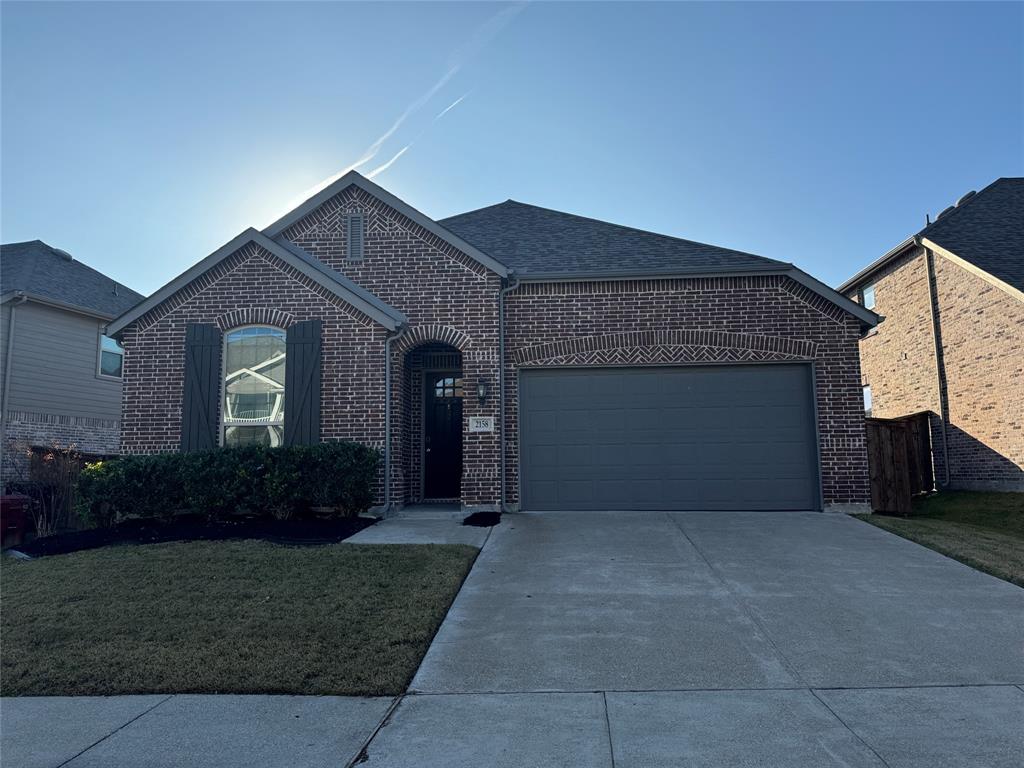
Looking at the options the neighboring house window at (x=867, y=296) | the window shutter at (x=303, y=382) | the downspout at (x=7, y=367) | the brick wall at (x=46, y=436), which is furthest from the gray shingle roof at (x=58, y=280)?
the neighboring house window at (x=867, y=296)

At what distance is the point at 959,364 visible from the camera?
15.9 metres

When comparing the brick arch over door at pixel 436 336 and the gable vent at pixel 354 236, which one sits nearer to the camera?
the brick arch over door at pixel 436 336

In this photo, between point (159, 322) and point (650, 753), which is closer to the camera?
point (650, 753)

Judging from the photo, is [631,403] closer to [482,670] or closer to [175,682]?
[482,670]

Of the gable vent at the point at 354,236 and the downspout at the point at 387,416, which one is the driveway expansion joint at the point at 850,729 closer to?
the downspout at the point at 387,416

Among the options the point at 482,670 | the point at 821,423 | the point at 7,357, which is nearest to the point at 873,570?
the point at 821,423

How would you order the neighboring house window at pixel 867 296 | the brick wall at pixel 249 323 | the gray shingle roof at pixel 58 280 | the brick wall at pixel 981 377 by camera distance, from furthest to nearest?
the neighboring house window at pixel 867 296 → the gray shingle roof at pixel 58 280 → the brick wall at pixel 981 377 → the brick wall at pixel 249 323

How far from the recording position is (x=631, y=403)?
12.0 meters

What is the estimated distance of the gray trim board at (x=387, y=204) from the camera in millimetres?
12188

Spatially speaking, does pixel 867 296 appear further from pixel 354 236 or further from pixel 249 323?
pixel 249 323

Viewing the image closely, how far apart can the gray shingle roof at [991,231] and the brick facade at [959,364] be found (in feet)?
1.22

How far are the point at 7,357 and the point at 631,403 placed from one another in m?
13.8

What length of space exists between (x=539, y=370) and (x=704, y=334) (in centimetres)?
287

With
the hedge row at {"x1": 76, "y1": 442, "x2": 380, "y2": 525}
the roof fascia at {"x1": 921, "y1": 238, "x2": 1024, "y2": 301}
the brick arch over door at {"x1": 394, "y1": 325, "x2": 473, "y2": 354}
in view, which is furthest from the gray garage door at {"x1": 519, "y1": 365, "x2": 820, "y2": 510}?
the roof fascia at {"x1": 921, "y1": 238, "x2": 1024, "y2": 301}
